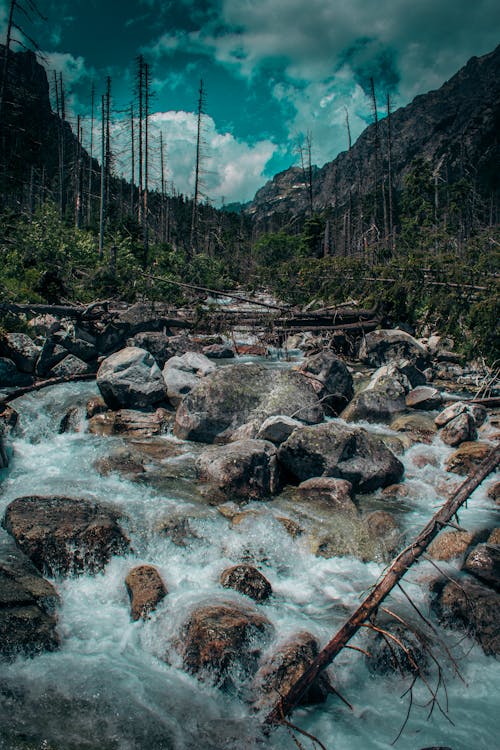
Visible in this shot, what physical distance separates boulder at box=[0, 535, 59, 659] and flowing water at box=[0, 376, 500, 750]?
123mm

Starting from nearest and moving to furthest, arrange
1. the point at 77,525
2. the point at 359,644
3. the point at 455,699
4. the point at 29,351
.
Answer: the point at 455,699 < the point at 359,644 < the point at 77,525 < the point at 29,351

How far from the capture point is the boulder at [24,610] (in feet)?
12.6

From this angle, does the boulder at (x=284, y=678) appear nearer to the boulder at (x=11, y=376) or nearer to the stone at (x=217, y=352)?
the boulder at (x=11, y=376)

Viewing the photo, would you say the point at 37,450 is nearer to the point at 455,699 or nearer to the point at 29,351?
the point at 29,351

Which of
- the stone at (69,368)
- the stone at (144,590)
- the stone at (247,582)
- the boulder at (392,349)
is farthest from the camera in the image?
the boulder at (392,349)

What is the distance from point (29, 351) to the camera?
38.7 ft


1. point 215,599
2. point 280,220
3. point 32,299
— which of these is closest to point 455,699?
point 215,599

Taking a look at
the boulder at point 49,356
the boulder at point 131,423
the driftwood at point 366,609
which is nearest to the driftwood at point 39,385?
the boulder at point 49,356

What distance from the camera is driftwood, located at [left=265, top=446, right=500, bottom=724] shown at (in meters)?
3.11

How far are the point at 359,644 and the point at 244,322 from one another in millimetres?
12156

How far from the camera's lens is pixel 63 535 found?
17.1 feet

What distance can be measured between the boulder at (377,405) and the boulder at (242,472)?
11.8ft

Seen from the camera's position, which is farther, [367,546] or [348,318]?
[348,318]

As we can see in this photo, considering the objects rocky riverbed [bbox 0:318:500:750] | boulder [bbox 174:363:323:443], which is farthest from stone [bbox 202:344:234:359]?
boulder [bbox 174:363:323:443]
